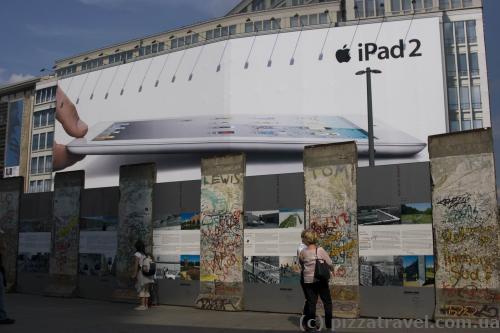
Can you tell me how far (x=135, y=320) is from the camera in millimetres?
10125

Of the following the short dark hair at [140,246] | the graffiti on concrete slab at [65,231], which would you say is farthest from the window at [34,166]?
the short dark hair at [140,246]

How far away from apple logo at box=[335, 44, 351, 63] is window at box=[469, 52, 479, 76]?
9.56 m

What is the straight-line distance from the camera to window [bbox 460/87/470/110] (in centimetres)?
3838

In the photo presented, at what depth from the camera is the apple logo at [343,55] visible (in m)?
38.7

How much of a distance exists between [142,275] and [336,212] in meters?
4.84

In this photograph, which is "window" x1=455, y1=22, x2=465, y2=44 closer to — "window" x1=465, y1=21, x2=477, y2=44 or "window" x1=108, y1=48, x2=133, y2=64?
"window" x1=465, y1=21, x2=477, y2=44

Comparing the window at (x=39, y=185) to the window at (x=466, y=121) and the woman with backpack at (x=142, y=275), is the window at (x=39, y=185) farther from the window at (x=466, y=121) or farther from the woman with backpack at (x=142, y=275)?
the woman with backpack at (x=142, y=275)

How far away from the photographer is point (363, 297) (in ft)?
33.5

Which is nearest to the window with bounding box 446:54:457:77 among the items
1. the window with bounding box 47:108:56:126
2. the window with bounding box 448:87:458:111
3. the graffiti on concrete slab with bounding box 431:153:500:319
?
the window with bounding box 448:87:458:111

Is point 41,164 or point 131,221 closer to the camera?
point 131,221

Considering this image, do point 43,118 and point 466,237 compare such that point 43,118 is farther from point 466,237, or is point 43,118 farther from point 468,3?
point 466,237

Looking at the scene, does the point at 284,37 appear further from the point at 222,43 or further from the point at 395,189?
the point at 395,189

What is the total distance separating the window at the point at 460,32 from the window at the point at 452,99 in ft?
13.5

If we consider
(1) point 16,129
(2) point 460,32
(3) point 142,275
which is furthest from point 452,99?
(1) point 16,129
